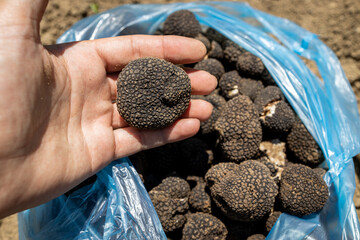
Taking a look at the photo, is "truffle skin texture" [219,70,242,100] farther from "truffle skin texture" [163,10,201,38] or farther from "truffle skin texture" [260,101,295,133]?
"truffle skin texture" [163,10,201,38]

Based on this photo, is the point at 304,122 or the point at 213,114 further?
the point at 213,114

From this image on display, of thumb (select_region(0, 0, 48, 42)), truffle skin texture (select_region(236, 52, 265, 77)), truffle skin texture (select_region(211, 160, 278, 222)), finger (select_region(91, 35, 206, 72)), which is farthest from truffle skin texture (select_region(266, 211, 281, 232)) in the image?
thumb (select_region(0, 0, 48, 42))

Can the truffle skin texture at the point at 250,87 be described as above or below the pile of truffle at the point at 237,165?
above

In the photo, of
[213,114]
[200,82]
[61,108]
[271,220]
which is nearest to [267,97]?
[213,114]

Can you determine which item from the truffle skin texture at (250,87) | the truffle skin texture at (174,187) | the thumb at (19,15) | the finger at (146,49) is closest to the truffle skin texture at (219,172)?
the truffle skin texture at (174,187)

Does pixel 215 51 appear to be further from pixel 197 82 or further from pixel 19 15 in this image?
pixel 19 15

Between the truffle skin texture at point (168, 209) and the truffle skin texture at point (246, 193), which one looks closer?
the truffle skin texture at point (246, 193)

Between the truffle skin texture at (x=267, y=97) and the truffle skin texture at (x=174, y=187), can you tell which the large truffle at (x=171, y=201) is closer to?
the truffle skin texture at (x=174, y=187)
